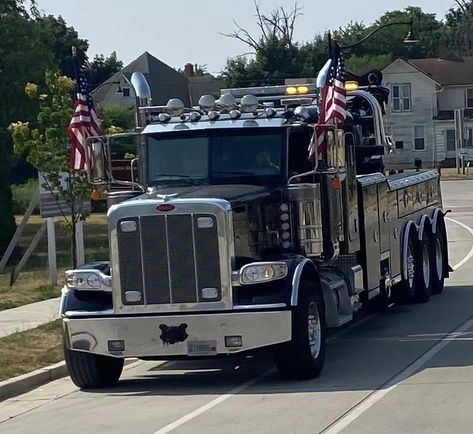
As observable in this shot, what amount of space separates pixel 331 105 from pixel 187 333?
3.35 metres

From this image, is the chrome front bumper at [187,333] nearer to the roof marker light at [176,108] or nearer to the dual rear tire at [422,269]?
the roof marker light at [176,108]

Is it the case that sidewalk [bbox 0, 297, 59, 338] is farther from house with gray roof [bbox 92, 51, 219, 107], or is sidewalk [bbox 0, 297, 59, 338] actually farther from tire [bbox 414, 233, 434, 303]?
house with gray roof [bbox 92, 51, 219, 107]

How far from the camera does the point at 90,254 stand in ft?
102

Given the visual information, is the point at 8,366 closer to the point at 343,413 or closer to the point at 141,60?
the point at 343,413

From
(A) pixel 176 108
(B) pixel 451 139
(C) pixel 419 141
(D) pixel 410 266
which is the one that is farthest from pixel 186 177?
(B) pixel 451 139

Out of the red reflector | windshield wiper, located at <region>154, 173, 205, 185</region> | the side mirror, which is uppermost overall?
the side mirror

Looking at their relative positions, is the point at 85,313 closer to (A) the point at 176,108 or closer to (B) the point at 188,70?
(A) the point at 176,108

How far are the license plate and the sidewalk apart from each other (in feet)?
16.2

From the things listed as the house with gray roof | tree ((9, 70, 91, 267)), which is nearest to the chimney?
the house with gray roof

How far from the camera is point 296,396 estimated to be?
11438 mm

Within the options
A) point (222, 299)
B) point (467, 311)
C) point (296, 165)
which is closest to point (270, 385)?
point (222, 299)

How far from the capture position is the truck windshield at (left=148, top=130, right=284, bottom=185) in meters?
13.6

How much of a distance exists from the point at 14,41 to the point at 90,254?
40.9 feet

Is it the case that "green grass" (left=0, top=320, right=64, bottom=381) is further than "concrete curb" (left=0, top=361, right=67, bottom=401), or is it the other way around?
"green grass" (left=0, top=320, right=64, bottom=381)
